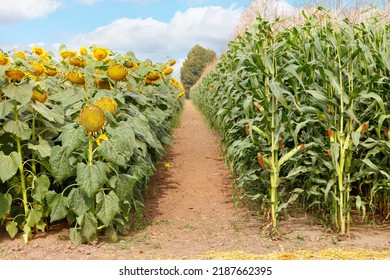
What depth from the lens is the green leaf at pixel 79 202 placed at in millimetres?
4203

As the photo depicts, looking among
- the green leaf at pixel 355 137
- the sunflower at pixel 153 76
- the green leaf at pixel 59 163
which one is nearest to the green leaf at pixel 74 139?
the green leaf at pixel 59 163

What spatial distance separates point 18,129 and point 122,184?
952 mm

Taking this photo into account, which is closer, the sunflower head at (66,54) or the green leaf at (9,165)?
the green leaf at (9,165)

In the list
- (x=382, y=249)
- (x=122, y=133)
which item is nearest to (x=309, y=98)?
(x=382, y=249)

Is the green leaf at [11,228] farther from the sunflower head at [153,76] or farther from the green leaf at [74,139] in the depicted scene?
the sunflower head at [153,76]

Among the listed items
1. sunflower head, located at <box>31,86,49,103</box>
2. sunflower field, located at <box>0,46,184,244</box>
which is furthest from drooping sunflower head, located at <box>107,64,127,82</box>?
sunflower head, located at <box>31,86,49,103</box>

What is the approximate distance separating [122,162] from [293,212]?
2.10 m

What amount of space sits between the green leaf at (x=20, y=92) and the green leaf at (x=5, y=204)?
811mm

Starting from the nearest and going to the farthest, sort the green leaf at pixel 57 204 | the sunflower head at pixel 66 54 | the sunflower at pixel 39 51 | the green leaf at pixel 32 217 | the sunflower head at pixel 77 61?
1. the green leaf at pixel 57 204
2. the green leaf at pixel 32 217
3. the sunflower head at pixel 77 61
4. the sunflower head at pixel 66 54
5. the sunflower at pixel 39 51

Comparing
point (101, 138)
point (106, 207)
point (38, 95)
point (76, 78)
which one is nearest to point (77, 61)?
point (76, 78)

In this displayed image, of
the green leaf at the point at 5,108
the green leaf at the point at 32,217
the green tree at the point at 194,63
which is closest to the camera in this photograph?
the green leaf at the point at 5,108

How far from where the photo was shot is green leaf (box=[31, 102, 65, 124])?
4305 millimetres

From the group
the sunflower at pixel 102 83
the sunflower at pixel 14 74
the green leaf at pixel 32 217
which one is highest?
the sunflower at pixel 14 74

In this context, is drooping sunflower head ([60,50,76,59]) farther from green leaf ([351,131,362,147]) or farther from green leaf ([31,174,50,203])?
green leaf ([351,131,362,147])
